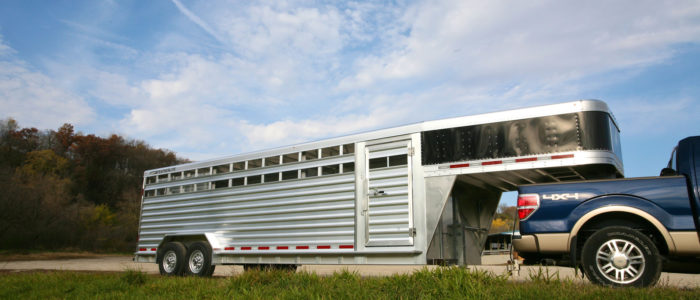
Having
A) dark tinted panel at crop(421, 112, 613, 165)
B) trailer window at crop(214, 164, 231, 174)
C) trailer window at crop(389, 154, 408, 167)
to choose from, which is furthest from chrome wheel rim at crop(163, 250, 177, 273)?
dark tinted panel at crop(421, 112, 613, 165)

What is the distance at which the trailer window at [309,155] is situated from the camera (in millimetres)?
9344

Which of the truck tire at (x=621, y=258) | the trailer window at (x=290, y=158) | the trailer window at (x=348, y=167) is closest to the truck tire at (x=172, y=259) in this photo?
the trailer window at (x=290, y=158)

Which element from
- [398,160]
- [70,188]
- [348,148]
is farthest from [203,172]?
[70,188]

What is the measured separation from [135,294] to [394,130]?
191 inches

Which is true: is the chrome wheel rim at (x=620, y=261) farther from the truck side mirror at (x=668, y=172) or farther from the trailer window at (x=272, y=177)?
the trailer window at (x=272, y=177)

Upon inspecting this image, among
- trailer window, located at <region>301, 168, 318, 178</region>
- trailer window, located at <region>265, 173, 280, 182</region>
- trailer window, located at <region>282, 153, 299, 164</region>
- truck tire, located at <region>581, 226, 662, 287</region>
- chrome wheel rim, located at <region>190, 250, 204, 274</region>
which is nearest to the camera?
truck tire, located at <region>581, 226, 662, 287</region>

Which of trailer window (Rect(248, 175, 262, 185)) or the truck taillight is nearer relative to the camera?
the truck taillight

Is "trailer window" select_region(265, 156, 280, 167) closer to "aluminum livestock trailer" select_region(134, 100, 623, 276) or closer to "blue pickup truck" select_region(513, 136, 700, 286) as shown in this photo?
"aluminum livestock trailer" select_region(134, 100, 623, 276)

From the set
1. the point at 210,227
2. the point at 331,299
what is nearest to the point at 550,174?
the point at 331,299

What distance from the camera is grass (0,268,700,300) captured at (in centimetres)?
519

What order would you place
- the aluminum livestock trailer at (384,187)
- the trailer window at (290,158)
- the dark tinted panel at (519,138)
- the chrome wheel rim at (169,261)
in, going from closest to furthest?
the dark tinted panel at (519,138), the aluminum livestock trailer at (384,187), the trailer window at (290,158), the chrome wheel rim at (169,261)

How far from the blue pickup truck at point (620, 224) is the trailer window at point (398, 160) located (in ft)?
7.04

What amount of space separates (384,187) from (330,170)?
1278mm

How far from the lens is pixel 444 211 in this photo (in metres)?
7.81
